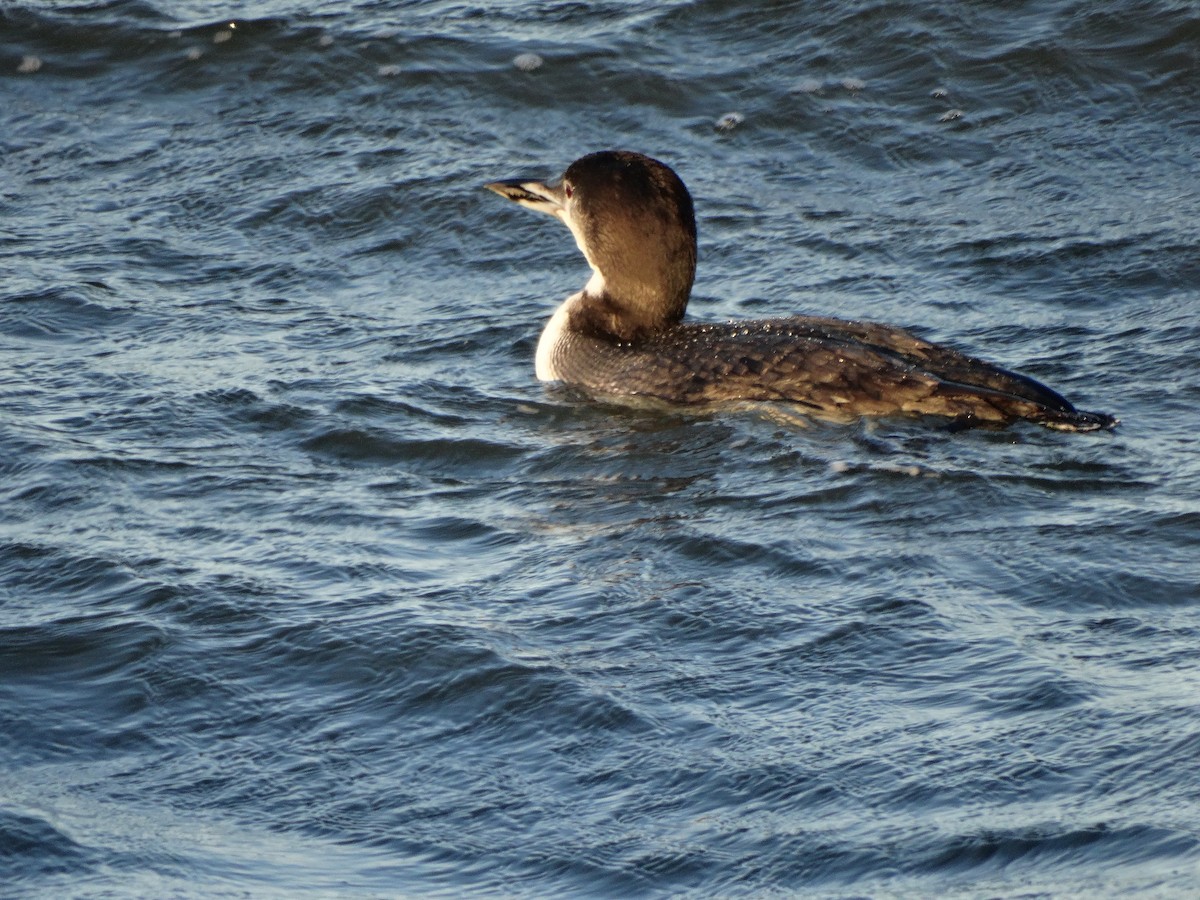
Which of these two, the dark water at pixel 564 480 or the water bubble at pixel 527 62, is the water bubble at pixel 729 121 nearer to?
the dark water at pixel 564 480

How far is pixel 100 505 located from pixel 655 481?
1.62 meters

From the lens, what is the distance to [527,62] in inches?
394

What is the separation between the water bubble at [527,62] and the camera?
32.7 feet

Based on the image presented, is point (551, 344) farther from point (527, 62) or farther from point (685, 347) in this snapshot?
point (527, 62)

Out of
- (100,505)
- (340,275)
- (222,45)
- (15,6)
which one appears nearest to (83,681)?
(100,505)

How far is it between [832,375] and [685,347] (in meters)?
0.64

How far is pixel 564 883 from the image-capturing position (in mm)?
3707

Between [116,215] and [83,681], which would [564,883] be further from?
[116,215]

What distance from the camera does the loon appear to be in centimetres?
612

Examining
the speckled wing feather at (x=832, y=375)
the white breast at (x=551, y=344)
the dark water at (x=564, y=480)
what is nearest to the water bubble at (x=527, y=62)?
the dark water at (x=564, y=480)

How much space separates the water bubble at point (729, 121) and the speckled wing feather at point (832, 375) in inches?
110

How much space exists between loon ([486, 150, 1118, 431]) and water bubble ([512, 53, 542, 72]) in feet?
8.81

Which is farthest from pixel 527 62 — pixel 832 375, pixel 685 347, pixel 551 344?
pixel 832 375

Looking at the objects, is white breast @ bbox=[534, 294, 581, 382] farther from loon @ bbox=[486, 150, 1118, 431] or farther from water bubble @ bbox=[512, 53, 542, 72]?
water bubble @ bbox=[512, 53, 542, 72]
